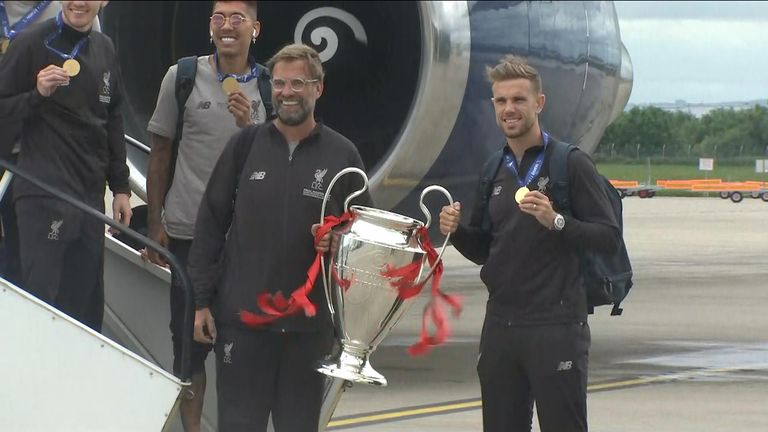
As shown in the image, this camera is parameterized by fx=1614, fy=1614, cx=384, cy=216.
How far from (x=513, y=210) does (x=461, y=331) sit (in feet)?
24.3

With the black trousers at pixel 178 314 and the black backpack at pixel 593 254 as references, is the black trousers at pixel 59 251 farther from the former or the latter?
the black backpack at pixel 593 254

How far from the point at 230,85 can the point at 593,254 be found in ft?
5.17

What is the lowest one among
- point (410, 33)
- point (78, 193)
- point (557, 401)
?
point (557, 401)

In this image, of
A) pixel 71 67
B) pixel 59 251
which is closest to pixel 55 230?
pixel 59 251

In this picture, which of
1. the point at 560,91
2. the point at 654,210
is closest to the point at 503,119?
the point at 560,91

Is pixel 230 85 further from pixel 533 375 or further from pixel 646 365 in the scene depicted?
pixel 646 365

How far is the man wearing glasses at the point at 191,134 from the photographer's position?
610 centimetres

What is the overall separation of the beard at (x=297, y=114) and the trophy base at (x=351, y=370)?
78 centimetres

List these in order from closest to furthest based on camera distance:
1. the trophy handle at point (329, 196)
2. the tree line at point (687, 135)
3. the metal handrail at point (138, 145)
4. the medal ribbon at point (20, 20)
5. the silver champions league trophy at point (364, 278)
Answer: the silver champions league trophy at point (364, 278) < the trophy handle at point (329, 196) < the medal ribbon at point (20, 20) < the metal handrail at point (138, 145) < the tree line at point (687, 135)

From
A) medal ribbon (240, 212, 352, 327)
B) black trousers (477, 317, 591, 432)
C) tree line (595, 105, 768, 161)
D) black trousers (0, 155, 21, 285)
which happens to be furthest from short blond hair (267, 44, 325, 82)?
tree line (595, 105, 768, 161)

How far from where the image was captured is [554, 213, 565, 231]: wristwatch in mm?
5176

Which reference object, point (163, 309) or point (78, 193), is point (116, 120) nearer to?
point (78, 193)

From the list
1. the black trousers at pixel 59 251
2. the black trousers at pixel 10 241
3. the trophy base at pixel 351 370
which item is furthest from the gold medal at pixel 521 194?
the black trousers at pixel 10 241

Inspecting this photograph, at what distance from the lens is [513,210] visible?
5.37 metres
